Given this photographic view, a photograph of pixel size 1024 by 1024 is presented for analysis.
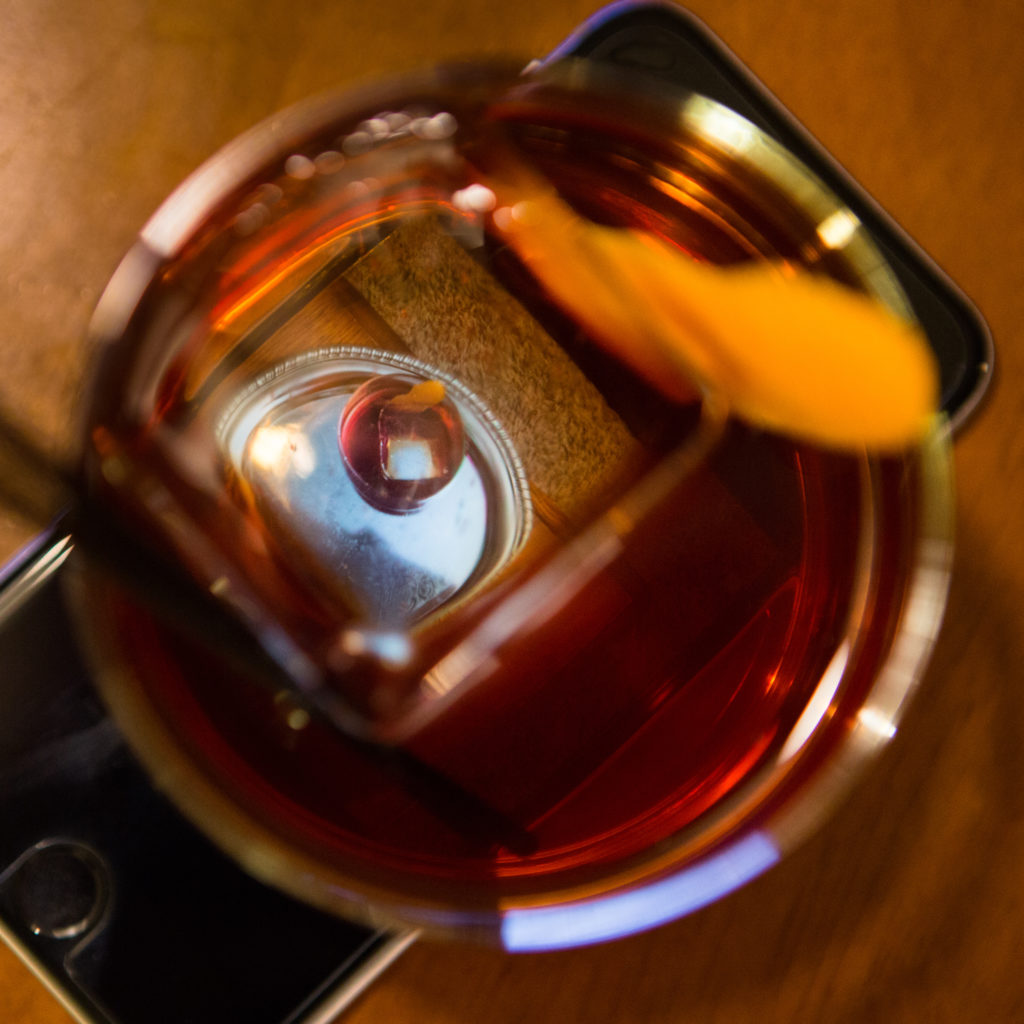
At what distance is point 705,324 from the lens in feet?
1.27

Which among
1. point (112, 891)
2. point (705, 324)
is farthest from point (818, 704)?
point (112, 891)

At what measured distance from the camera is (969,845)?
16.1 inches

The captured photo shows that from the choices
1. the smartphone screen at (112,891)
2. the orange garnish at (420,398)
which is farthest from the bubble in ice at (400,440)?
the smartphone screen at (112,891)

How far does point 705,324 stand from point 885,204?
0.12 m

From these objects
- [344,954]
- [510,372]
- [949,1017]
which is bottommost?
[949,1017]

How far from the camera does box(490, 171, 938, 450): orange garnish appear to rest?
37cm

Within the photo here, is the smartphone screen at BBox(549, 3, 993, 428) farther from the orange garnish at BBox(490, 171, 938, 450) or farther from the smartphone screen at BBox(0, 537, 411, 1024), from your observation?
the smartphone screen at BBox(0, 537, 411, 1024)

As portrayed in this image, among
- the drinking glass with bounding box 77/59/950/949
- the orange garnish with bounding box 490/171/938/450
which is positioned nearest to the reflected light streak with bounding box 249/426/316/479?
the drinking glass with bounding box 77/59/950/949

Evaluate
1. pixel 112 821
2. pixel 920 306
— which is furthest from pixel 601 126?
pixel 112 821

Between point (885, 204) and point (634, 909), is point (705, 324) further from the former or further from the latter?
point (634, 909)

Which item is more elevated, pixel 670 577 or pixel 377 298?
pixel 377 298

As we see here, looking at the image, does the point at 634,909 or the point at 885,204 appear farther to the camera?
Answer: the point at 885,204

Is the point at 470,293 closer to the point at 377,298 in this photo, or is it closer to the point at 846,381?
the point at 377,298

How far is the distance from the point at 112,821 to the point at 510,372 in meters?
0.23
